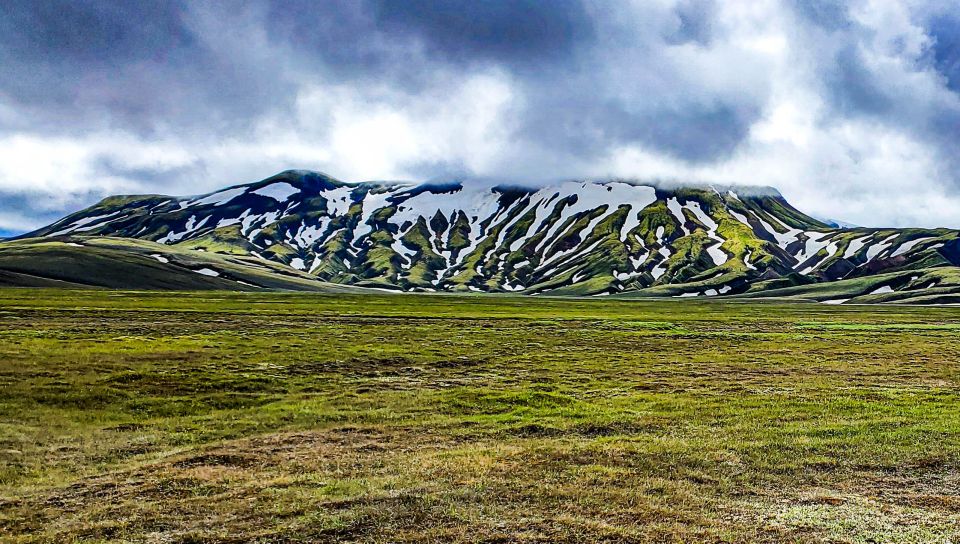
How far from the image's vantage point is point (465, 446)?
2288 centimetres

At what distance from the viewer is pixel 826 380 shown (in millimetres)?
39344

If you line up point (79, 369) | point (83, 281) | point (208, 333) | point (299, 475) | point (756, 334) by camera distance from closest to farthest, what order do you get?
point (299, 475), point (79, 369), point (208, 333), point (756, 334), point (83, 281)

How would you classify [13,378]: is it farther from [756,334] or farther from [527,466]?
[756,334]

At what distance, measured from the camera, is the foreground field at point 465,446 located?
14.7m

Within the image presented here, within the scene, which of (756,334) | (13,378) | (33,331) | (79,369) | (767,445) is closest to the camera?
(767,445)

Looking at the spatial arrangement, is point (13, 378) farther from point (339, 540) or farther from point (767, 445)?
point (767, 445)

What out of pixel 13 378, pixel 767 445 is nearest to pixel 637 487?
pixel 767 445

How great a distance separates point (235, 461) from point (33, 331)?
5271cm

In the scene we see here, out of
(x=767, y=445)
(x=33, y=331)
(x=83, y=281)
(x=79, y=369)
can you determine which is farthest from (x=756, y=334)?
(x=83, y=281)

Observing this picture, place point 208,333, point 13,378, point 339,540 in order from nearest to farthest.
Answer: point 339,540 < point 13,378 < point 208,333

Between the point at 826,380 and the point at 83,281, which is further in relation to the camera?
the point at 83,281

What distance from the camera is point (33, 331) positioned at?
2345 inches

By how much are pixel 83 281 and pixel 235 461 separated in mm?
204368

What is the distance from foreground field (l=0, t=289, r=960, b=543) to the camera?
48.3ft
